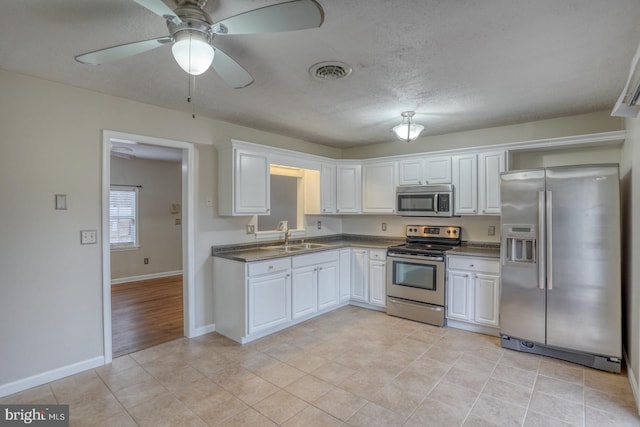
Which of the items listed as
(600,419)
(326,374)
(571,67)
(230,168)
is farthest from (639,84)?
(230,168)

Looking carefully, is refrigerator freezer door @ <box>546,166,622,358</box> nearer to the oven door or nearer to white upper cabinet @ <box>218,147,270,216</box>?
the oven door

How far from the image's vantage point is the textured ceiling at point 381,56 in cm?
169

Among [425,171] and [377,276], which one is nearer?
[425,171]

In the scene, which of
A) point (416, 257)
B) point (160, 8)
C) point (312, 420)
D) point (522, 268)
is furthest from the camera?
point (416, 257)

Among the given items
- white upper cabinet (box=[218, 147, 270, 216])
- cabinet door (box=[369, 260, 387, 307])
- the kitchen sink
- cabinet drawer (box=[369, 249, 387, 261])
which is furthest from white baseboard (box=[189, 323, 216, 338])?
cabinet drawer (box=[369, 249, 387, 261])

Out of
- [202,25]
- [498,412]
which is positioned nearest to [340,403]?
[498,412]

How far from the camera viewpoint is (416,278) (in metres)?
3.99

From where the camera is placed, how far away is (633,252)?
2.55 metres

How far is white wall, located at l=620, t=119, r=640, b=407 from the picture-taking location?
239 cm

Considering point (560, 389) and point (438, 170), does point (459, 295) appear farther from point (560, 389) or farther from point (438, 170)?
point (438, 170)

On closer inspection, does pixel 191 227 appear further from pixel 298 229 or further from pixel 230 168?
pixel 298 229

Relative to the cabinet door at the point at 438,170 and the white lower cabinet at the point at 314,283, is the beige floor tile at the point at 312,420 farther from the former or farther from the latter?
the cabinet door at the point at 438,170

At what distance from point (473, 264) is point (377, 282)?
1.25m

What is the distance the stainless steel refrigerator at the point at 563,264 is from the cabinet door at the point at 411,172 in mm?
1144
